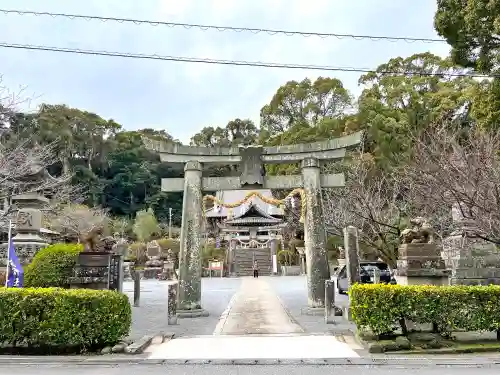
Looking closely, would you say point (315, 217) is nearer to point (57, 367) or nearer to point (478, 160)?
point (478, 160)

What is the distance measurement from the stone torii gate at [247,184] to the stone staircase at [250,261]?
3027cm

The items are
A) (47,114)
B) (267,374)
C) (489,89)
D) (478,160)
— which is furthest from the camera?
(47,114)

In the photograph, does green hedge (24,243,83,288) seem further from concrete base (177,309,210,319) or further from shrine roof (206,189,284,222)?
shrine roof (206,189,284,222)

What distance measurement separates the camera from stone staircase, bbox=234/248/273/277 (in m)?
44.5

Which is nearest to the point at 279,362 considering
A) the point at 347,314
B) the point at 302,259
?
the point at 347,314

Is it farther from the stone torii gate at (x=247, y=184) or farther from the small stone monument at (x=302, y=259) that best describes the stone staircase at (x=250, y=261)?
the stone torii gate at (x=247, y=184)

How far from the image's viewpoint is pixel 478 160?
1374 centimetres

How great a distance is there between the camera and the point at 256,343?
901 cm

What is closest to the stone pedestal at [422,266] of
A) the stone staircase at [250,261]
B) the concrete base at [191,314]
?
the concrete base at [191,314]

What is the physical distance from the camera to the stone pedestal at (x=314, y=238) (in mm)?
13742

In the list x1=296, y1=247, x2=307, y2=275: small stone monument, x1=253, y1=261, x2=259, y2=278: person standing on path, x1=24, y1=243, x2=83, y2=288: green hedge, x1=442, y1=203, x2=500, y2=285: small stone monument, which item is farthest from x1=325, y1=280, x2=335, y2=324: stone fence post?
x1=296, y1=247, x2=307, y2=275: small stone monument

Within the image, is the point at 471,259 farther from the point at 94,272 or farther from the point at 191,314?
the point at 94,272

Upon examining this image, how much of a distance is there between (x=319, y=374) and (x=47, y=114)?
51.2m

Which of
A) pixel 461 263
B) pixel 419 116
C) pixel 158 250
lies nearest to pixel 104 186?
pixel 158 250
